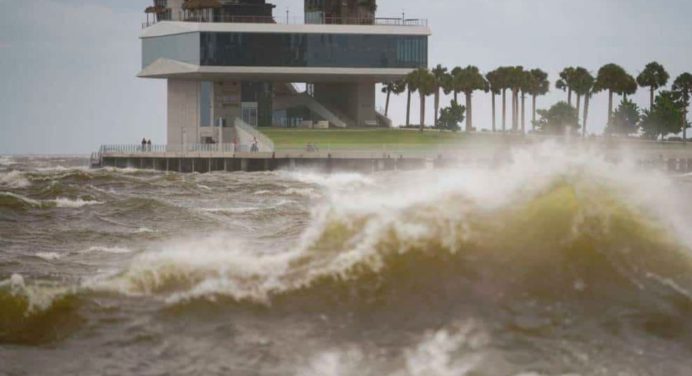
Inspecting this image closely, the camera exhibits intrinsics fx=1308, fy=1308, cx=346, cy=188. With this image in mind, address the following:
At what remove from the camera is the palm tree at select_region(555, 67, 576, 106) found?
472 ft

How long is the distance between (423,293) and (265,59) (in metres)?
106

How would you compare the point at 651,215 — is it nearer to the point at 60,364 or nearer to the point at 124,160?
the point at 60,364

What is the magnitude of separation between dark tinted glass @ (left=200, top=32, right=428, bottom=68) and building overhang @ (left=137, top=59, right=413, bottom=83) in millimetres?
546

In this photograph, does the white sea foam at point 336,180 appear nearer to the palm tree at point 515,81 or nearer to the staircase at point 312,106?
the staircase at point 312,106

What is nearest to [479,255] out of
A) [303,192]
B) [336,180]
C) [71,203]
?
[71,203]

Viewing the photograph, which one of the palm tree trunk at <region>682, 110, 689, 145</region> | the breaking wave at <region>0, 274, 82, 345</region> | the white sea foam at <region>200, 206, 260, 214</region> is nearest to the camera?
the breaking wave at <region>0, 274, 82, 345</region>

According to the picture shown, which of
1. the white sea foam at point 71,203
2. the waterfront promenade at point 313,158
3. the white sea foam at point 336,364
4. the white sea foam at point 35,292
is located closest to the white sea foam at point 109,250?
the white sea foam at point 35,292

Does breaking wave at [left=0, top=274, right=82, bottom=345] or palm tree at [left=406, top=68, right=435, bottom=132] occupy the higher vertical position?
palm tree at [left=406, top=68, right=435, bottom=132]

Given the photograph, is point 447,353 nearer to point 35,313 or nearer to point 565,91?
point 35,313

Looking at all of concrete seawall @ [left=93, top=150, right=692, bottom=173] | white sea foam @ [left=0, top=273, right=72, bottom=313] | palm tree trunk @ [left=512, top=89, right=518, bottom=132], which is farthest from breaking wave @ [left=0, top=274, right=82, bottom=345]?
palm tree trunk @ [left=512, top=89, right=518, bottom=132]

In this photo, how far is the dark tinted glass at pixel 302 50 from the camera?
4643 inches

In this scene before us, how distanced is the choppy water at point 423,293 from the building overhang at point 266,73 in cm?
9953

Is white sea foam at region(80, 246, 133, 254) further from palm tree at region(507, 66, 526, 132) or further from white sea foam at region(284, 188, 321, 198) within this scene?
palm tree at region(507, 66, 526, 132)

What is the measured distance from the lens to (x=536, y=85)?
467 ft
